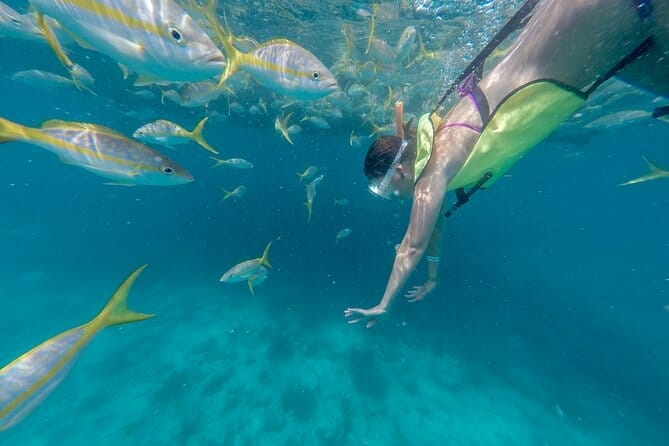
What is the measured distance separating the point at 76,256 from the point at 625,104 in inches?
1478

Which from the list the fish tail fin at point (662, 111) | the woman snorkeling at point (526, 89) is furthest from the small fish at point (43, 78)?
the fish tail fin at point (662, 111)

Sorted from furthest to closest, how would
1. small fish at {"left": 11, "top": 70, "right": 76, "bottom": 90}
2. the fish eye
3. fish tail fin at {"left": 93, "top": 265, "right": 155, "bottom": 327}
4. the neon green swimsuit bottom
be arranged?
small fish at {"left": 11, "top": 70, "right": 76, "bottom": 90} < fish tail fin at {"left": 93, "top": 265, "right": 155, "bottom": 327} < the fish eye < the neon green swimsuit bottom

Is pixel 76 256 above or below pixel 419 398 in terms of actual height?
above

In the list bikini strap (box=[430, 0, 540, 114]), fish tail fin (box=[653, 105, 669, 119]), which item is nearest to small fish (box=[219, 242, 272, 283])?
bikini strap (box=[430, 0, 540, 114])

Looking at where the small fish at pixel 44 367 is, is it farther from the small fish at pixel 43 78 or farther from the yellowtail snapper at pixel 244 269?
the small fish at pixel 43 78

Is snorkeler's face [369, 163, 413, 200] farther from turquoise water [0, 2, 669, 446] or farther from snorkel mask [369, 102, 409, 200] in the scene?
turquoise water [0, 2, 669, 446]

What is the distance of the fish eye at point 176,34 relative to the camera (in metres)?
2.11

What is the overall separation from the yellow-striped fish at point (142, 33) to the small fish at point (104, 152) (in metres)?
0.95

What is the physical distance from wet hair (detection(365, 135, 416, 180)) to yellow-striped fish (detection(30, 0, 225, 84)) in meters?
1.73

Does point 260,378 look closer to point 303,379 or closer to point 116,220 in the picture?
point 303,379

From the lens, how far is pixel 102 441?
7852 millimetres

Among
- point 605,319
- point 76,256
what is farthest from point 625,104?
point 76,256

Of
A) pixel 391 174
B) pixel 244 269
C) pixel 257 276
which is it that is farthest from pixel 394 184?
pixel 257 276

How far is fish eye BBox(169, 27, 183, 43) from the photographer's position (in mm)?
2106
